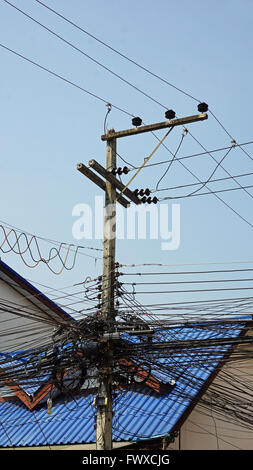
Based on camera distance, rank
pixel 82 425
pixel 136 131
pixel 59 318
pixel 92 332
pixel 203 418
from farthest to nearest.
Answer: pixel 59 318
pixel 203 418
pixel 82 425
pixel 136 131
pixel 92 332

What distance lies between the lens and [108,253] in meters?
12.7

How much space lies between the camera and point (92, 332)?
12.1m

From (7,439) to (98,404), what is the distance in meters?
5.00

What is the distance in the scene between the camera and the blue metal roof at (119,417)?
1350 centimetres

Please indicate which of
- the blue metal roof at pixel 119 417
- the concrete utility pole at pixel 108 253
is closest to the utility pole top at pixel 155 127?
the concrete utility pole at pixel 108 253

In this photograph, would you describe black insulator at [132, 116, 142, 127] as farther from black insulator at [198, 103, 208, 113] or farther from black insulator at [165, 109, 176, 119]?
black insulator at [198, 103, 208, 113]

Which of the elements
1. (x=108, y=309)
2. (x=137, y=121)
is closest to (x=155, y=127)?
(x=137, y=121)

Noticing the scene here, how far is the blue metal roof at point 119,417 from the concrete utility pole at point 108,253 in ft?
3.69

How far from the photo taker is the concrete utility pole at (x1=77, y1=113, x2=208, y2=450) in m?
11.6
